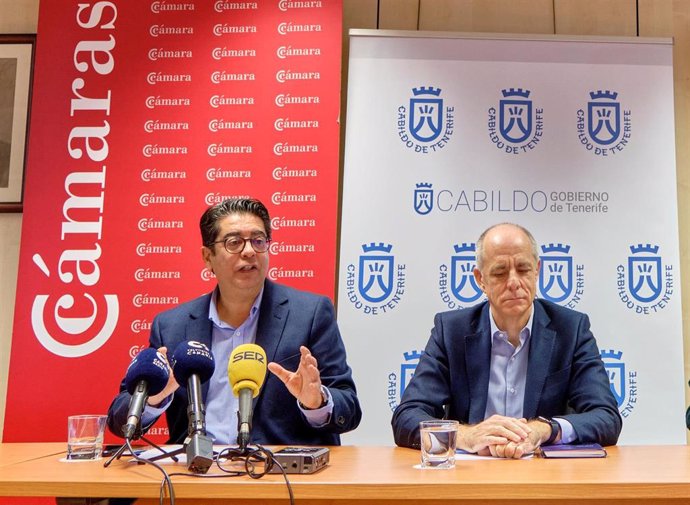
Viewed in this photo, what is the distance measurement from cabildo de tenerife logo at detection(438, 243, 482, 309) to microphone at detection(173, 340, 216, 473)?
1.92 metres

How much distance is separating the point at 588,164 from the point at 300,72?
1489 millimetres

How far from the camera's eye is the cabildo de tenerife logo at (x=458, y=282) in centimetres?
350

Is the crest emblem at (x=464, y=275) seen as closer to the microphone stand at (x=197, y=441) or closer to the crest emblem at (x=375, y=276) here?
the crest emblem at (x=375, y=276)

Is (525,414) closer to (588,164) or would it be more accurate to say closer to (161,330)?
(161,330)

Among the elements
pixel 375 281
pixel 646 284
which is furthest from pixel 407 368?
pixel 646 284

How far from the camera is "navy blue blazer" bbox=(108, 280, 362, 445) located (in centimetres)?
238

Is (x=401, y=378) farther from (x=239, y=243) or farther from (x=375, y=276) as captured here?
(x=239, y=243)

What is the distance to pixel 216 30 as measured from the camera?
3.70m

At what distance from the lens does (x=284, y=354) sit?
2498 mm

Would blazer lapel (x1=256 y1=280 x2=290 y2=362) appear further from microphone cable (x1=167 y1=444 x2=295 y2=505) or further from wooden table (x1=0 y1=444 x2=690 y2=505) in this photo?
wooden table (x1=0 y1=444 x2=690 y2=505)

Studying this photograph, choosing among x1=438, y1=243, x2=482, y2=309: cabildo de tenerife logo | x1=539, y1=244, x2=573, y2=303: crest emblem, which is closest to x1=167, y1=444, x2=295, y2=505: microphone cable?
x1=438, y1=243, x2=482, y2=309: cabildo de tenerife logo

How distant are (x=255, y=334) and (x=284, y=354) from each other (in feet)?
0.44

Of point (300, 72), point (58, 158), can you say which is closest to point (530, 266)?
point (300, 72)

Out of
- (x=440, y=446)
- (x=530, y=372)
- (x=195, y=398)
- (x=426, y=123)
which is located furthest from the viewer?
(x=426, y=123)
